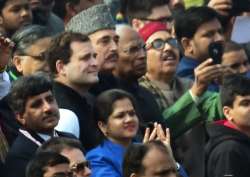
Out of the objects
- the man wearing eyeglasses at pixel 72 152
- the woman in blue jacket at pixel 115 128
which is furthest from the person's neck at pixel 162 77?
the man wearing eyeglasses at pixel 72 152

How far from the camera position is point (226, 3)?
13.9m

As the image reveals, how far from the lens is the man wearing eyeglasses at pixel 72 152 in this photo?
9.13 m

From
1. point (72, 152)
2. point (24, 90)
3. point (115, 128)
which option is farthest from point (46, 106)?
point (72, 152)

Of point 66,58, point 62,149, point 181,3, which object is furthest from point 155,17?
point 62,149

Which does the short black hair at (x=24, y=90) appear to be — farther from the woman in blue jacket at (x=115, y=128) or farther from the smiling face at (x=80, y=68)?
the smiling face at (x=80, y=68)

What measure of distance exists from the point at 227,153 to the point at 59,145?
1837mm

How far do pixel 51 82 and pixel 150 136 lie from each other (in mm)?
819

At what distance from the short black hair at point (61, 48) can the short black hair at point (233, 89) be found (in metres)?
1.13

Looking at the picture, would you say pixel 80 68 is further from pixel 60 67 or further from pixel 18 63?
pixel 18 63

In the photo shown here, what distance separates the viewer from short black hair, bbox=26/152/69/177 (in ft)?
28.8

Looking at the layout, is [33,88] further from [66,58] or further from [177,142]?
[177,142]

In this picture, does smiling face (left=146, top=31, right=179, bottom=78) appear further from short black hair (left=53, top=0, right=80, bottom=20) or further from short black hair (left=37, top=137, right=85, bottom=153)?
short black hair (left=37, top=137, right=85, bottom=153)

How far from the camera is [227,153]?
1062 centimetres

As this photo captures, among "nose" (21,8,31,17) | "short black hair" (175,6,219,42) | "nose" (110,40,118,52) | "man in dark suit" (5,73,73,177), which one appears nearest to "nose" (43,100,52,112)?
"man in dark suit" (5,73,73,177)
